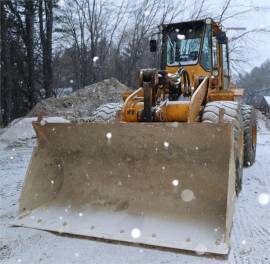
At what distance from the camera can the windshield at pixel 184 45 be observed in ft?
19.1

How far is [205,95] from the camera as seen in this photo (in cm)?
550

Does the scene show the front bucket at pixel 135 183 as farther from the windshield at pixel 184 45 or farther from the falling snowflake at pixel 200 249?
the windshield at pixel 184 45

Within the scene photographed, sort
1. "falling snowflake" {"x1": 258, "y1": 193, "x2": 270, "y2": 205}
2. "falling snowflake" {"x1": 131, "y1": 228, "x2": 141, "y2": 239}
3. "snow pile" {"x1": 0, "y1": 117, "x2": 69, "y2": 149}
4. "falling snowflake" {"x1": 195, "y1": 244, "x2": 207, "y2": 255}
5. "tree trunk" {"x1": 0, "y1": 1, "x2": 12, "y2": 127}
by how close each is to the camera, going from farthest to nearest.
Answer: "tree trunk" {"x1": 0, "y1": 1, "x2": 12, "y2": 127} < "snow pile" {"x1": 0, "y1": 117, "x2": 69, "y2": 149} < "falling snowflake" {"x1": 258, "y1": 193, "x2": 270, "y2": 205} < "falling snowflake" {"x1": 131, "y1": 228, "x2": 141, "y2": 239} < "falling snowflake" {"x1": 195, "y1": 244, "x2": 207, "y2": 255}

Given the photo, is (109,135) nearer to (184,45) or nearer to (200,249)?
(200,249)

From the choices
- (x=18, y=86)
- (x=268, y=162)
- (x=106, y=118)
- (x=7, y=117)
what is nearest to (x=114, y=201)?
(x=106, y=118)

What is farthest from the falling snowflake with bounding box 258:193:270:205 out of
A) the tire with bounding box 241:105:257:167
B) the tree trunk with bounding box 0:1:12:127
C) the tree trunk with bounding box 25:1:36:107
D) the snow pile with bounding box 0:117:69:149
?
the tree trunk with bounding box 25:1:36:107

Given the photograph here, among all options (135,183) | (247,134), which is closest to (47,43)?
(247,134)

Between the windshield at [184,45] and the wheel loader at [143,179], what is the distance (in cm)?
127

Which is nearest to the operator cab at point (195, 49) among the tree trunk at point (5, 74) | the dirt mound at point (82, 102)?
the dirt mound at point (82, 102)

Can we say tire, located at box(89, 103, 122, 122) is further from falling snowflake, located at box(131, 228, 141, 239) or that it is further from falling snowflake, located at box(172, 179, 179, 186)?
falling snowflake, located at box(131, 228, 141, 239)

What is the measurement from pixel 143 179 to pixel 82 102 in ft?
38.1

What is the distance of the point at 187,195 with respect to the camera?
3.63 meters

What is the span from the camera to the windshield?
5832 millimetres

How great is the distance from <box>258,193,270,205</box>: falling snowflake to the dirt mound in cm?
999
